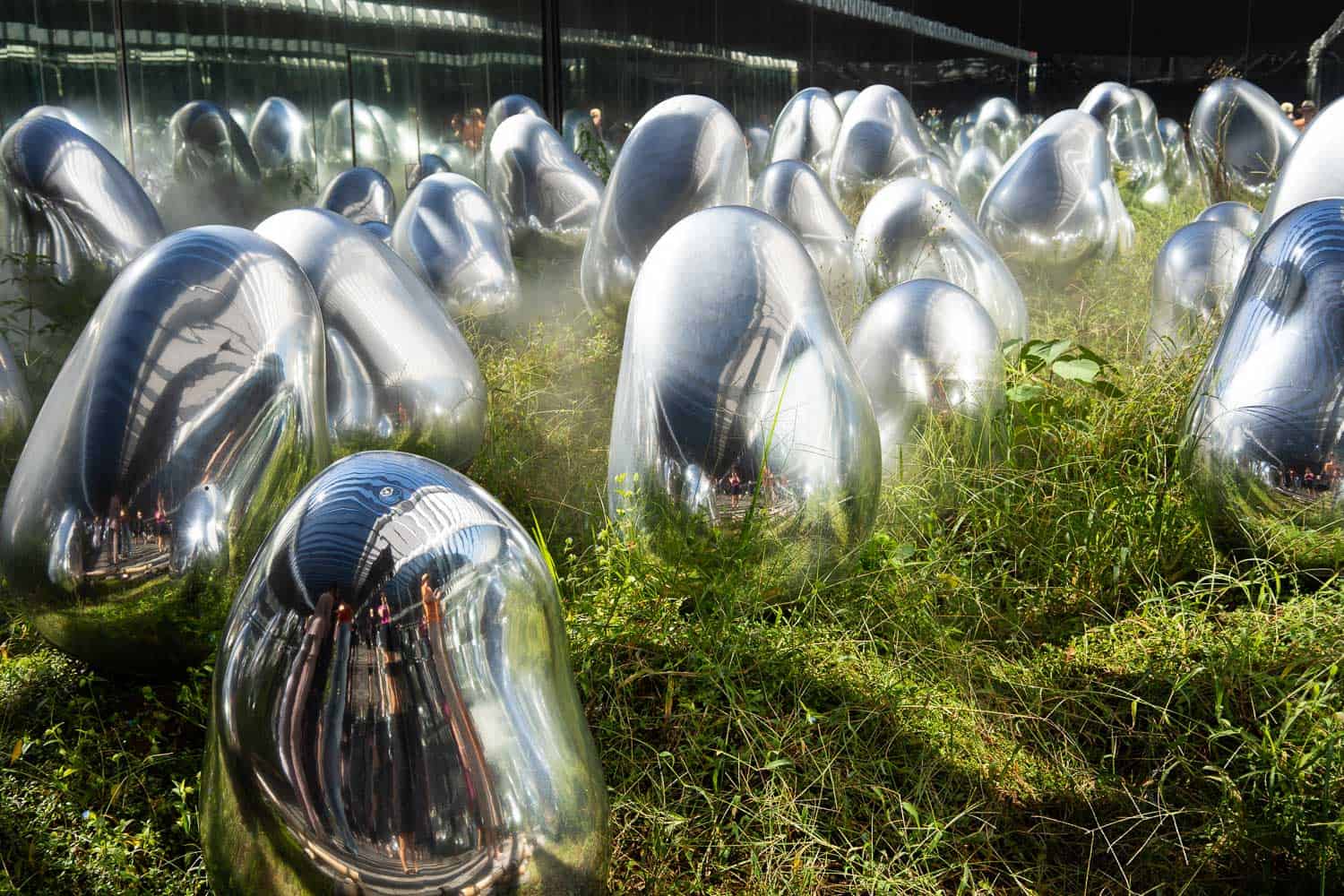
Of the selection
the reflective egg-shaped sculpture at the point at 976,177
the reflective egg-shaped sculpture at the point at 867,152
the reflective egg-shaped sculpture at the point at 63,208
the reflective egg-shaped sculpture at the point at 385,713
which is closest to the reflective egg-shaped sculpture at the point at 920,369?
the reflective egg-shaped sculpture at the point at 385,713

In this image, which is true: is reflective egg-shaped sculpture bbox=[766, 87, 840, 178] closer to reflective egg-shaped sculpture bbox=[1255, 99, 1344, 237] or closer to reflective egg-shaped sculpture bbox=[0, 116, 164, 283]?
reflective egg-shaped sculpture bbox=[1255, 99, 1344, 237]

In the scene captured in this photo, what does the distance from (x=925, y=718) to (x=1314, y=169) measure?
2.73 m

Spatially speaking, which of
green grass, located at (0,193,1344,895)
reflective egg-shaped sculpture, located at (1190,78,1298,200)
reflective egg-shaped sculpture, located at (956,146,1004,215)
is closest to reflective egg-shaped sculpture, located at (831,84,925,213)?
reflective egg-shaped sculpture, located at (956,146,1004,215)

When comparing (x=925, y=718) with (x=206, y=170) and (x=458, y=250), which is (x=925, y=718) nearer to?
(x=458, y=250)

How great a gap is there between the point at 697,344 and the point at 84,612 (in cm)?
140

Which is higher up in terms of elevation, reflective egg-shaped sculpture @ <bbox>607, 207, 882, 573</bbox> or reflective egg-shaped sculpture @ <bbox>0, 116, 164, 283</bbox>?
reflective egg-shaped sculpture @ <bbox>0, 116, 164, 283</bbox>

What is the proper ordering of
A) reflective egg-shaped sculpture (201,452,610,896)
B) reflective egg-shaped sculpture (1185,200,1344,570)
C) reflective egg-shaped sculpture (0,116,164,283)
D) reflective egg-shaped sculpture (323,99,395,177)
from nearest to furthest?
1. reflective egg-shaped sculpture (201,452,610,896)
2. reflective egg-shaped sculpture (1185,200,1344,570)
3. reflective egg-shaped sculpture (0,116,164,283)
4. reflective egg-shaped sculpture (323,99,395,177)

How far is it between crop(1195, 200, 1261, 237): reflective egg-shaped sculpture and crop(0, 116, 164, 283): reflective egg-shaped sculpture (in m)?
4.19

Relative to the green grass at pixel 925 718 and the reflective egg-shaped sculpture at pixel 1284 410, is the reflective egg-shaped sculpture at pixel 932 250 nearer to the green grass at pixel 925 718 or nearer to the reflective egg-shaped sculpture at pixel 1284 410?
the green grass at pixel 925 718

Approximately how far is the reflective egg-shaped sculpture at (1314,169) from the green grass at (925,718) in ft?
4.20

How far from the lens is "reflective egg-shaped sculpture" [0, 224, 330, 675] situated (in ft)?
8.05

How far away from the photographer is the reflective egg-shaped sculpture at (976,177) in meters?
8.54

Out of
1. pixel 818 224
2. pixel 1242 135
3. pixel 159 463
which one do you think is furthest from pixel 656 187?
pixel 1242 135

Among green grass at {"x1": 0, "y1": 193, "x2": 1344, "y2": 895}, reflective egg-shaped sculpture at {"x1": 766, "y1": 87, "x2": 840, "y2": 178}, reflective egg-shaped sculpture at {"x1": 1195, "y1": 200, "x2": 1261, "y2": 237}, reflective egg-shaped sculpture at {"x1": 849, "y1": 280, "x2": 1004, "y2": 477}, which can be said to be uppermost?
reflective egg-shaped sculpture at {"x1": 766, "y1": 87, "x2": 840, "y2": 178}
